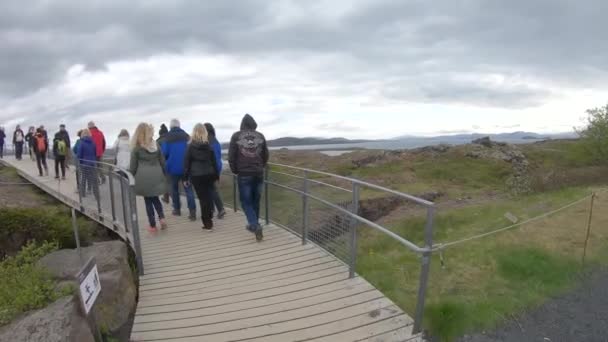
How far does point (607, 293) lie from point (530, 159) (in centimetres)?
2672

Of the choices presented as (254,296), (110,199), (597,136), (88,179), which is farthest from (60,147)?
(597,136)

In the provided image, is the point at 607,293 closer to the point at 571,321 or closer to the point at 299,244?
the point at 571,321

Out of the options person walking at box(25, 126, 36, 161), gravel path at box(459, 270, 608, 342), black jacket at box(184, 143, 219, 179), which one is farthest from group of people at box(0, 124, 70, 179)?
gravel path at box(459, 270, 608, 342)

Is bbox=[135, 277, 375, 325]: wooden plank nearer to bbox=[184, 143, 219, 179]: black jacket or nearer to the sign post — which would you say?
the sign post

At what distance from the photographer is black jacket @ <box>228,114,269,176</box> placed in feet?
22.2

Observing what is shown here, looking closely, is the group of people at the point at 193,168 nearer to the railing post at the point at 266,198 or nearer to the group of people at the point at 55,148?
the railing post at the point at 266,198

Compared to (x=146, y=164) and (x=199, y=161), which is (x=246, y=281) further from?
(x=146, y=164)

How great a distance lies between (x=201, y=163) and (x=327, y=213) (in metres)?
2.37

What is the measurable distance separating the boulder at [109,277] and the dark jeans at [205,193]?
199 cm

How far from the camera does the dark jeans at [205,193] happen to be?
296 inches

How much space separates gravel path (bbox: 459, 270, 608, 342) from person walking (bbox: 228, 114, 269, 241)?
3.67 m

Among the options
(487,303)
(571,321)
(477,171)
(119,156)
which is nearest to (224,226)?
→ (119,156)

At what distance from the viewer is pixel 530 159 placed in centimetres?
3005

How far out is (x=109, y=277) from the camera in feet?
15.6
